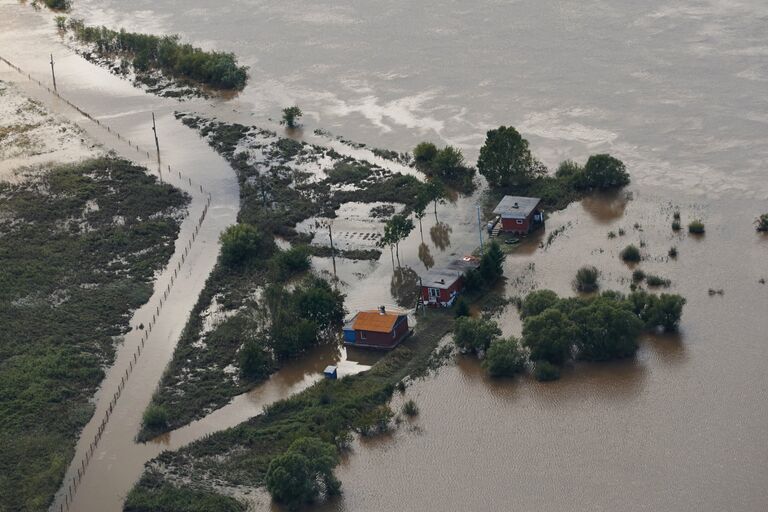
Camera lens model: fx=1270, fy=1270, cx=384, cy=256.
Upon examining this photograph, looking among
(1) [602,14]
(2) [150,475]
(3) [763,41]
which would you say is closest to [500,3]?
(1) [602,14]

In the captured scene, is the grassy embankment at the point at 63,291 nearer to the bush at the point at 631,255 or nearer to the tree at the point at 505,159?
the tree at the point at 505,159

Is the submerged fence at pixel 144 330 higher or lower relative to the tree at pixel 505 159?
lower

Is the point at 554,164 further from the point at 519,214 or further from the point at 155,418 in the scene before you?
the point at 155,418

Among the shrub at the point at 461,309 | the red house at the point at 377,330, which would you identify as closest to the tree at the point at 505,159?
the shrub at the point at 461,309

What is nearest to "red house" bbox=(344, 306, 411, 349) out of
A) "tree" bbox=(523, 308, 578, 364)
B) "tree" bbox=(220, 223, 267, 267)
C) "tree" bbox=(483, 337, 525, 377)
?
"tree" bbox=(483, 337, 525, 377)

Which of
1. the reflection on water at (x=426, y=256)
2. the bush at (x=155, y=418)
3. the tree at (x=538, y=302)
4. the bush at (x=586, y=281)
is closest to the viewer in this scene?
the bush at (x=155, y=418)

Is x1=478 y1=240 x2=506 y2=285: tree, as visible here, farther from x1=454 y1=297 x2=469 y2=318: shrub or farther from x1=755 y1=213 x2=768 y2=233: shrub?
x1=755 y1=213 x2=768 y2=233: shrub
